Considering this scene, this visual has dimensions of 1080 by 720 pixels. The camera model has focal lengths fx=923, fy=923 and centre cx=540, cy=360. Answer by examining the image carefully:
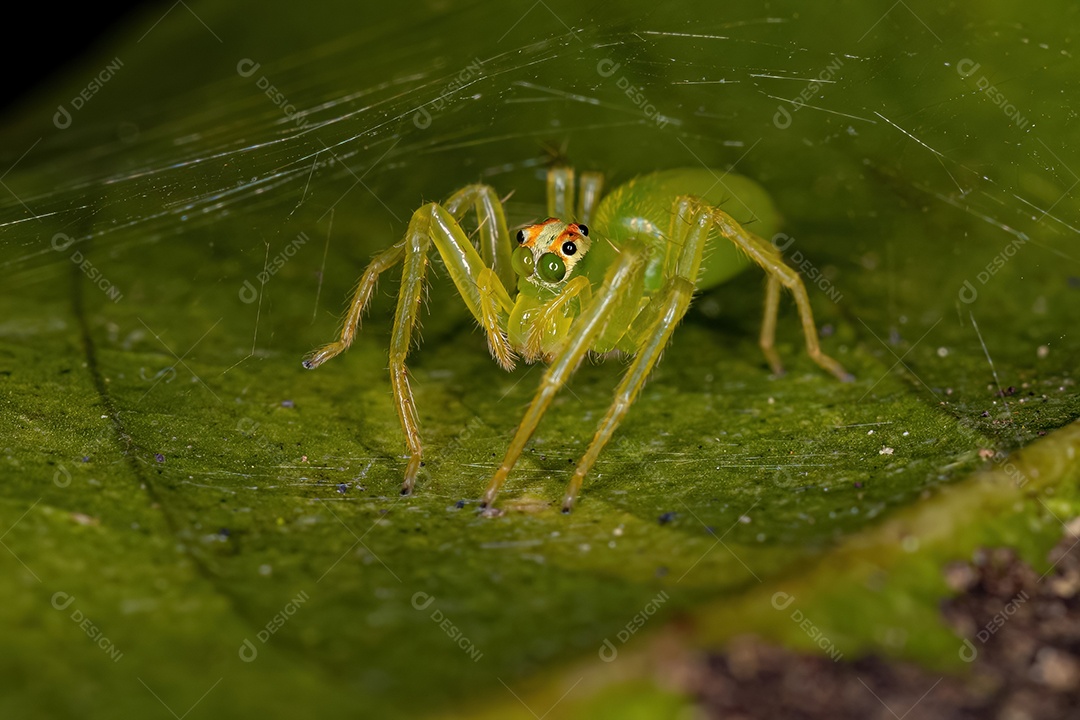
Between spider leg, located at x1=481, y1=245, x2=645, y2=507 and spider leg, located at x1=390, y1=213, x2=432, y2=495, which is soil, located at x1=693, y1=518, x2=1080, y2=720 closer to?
spider leg, located at x1=481, y1=245, x2=645, y2=507

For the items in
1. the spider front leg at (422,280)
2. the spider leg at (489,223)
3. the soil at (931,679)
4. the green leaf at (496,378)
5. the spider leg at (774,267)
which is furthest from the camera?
the spider leg at (489,223)

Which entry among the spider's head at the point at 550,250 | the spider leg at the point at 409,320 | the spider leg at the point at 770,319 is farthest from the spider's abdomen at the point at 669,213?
the spider leg at the point at 409,320

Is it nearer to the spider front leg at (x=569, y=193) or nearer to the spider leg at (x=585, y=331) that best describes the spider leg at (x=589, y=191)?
the spider front leg at (x=569, y=193)

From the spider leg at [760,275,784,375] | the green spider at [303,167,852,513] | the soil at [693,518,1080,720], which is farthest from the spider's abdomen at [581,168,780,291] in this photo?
the soil at [693,518,1080,720]

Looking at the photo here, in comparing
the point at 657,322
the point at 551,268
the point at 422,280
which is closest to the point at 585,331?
the point at 657,322

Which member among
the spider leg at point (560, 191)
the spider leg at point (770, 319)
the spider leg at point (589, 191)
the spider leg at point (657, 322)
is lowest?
the spider leg at point (770, 319)

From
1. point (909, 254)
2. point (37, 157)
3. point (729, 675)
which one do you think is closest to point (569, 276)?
point (909, 254)

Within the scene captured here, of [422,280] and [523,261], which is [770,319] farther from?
[422,280]

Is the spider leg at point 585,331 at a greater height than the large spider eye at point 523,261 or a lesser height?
lesser
